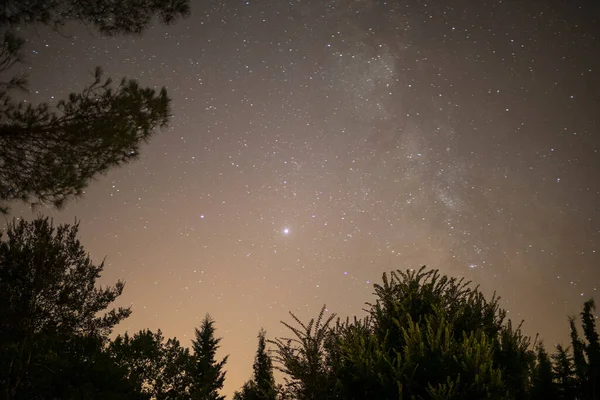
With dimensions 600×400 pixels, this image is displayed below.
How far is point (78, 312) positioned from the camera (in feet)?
37.8

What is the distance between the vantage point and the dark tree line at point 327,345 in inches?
215

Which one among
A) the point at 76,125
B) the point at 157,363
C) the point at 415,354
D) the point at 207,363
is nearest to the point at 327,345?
the point at 415,354

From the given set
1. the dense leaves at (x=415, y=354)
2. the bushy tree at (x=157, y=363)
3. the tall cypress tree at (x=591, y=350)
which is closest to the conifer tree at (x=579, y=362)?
the tall cypress tree at (x=591, y=350)

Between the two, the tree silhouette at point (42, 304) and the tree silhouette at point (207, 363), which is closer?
the tree silhouette at point (42, 304)

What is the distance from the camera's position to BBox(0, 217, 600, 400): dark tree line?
5.47 metres

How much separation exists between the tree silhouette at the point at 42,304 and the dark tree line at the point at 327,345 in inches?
1.2

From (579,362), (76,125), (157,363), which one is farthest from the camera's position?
(579,362)

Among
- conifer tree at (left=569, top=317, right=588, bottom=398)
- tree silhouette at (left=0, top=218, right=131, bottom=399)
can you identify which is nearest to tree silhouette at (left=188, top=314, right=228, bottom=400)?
tree silhouette at (left=0, top=218, right=131, bottom=399)

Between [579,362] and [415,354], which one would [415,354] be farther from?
[579,362]

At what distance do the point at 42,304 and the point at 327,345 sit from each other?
9.45 meters

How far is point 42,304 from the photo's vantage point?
1059 centimetres

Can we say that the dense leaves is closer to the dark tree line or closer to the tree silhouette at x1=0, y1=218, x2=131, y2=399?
the dark tree line

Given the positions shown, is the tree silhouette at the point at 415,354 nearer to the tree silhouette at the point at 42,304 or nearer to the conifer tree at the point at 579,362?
the tree silhouette at the point at 42,304

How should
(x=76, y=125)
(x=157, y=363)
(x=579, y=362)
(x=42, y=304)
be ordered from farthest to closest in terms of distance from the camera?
1. (x=579, y=362)
2. (x=157, y=363)
3. (x=42, y=304)
4. (x=76, y=125)
